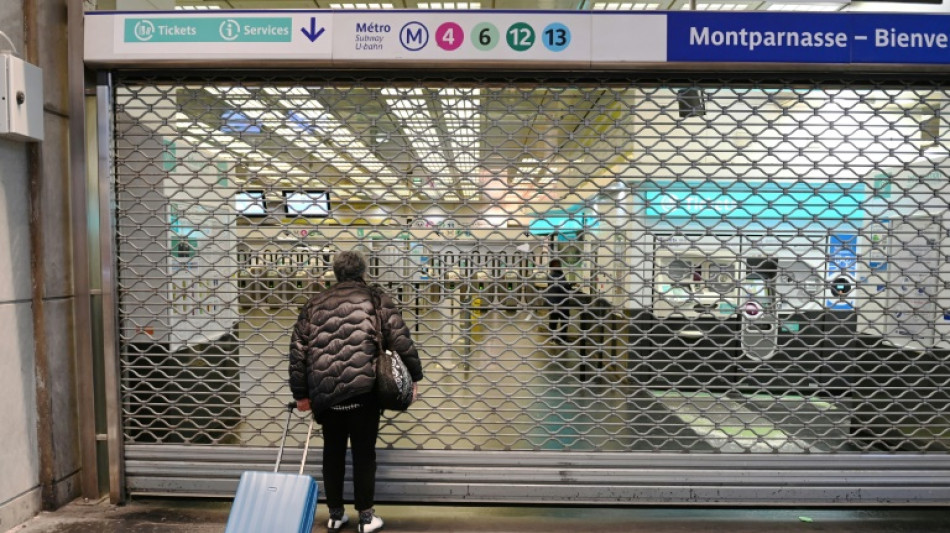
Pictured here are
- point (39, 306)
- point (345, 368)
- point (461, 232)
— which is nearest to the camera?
point (345, 368)

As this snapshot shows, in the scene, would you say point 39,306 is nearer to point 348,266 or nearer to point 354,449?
point 348,266

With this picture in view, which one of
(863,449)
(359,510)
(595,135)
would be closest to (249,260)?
(359,510)

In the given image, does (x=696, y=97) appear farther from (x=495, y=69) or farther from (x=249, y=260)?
(x=249, y=260)

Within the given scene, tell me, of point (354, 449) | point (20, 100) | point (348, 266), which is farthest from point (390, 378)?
point (20, 100)

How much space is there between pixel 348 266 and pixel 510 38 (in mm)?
1778

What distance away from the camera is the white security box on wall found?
3223 mm

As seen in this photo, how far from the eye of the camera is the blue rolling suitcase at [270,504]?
8.50ft

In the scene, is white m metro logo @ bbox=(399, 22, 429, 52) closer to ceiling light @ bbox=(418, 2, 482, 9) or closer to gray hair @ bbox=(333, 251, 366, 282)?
gray hair @ bbox=(333, 251, 366, 282)

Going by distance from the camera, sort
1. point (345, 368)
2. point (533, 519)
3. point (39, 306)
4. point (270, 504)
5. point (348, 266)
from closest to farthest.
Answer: point (270, 504)
point (345, 368)
point (348, 266)
point (39, 306)
point (533, 519)

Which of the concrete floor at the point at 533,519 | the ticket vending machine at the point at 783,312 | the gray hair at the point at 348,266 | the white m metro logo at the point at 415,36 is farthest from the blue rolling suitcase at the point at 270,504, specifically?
the ticket vending machine at the point at 783,312

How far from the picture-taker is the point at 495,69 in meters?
3.70

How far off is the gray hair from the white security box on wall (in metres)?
Result: 2.00

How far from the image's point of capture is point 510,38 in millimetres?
3623

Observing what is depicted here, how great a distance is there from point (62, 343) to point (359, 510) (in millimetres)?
2246
